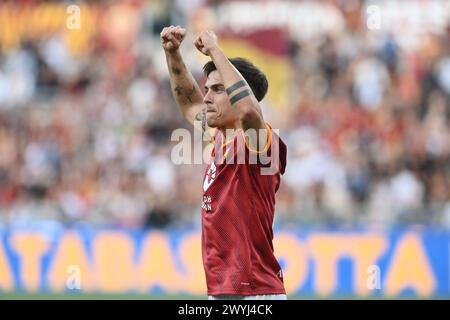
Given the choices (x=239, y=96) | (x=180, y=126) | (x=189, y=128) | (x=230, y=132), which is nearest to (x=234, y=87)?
(x=239, y=96)

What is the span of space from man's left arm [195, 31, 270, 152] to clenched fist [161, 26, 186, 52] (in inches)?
26.4

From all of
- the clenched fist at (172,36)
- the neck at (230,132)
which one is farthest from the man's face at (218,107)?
the clenched fist at (172,36)

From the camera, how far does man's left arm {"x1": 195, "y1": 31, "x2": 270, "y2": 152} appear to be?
22.1 ft

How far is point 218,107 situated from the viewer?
7.06 metres

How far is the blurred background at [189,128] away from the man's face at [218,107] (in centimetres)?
806

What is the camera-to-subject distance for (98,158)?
1795cm

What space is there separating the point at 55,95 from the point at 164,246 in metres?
5.23

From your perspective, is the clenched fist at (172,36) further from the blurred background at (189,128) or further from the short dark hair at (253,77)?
the blurred background at (189,128)

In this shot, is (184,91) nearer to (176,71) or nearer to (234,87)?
(176,71)

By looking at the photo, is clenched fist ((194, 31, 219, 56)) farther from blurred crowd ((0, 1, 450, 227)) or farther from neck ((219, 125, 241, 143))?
blurred crowd ((0, 1, 450, 227))

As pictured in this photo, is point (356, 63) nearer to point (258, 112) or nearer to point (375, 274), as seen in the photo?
point (375, 274)

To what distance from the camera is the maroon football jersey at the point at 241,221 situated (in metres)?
6.84

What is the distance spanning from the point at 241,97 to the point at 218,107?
0.36 meters
